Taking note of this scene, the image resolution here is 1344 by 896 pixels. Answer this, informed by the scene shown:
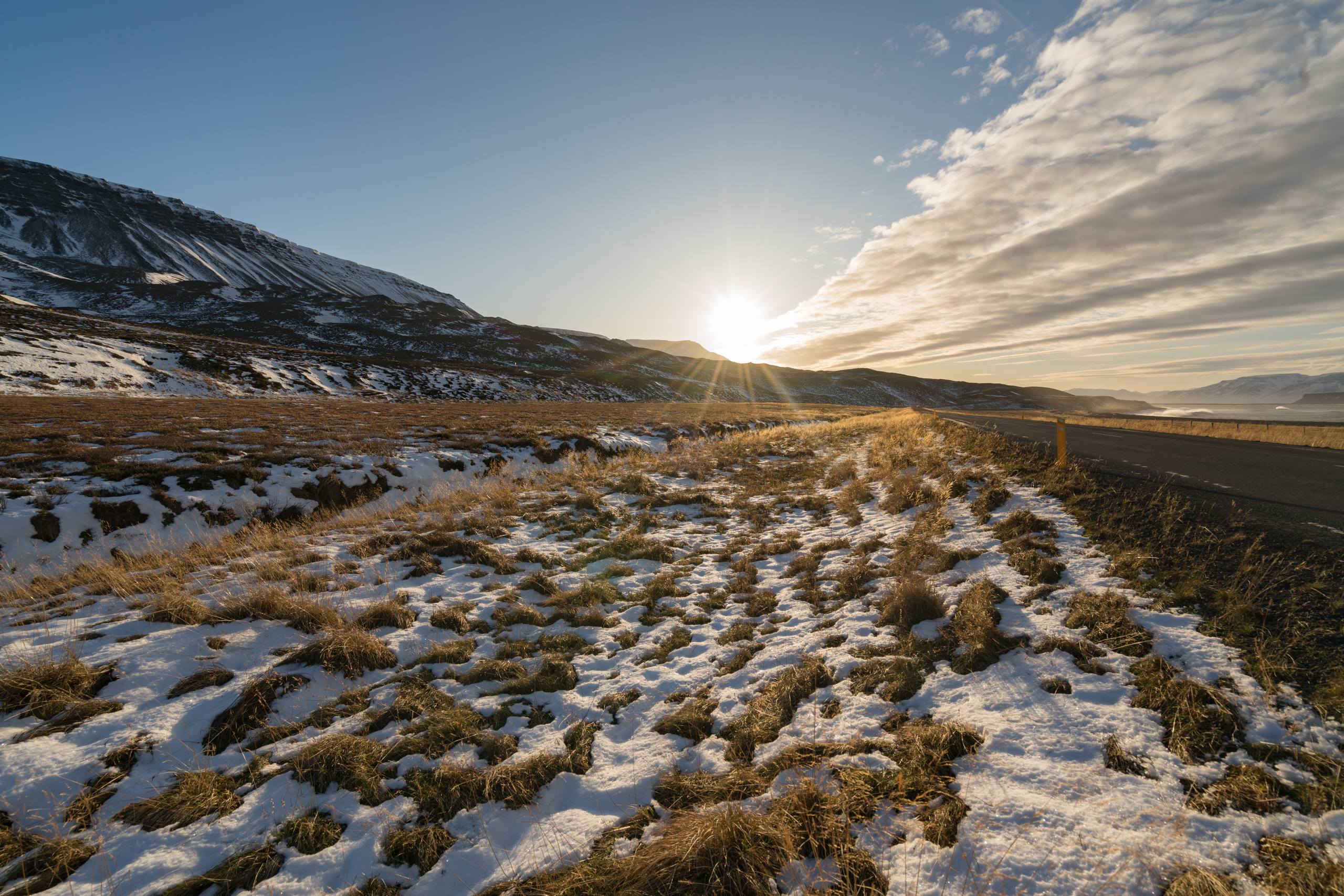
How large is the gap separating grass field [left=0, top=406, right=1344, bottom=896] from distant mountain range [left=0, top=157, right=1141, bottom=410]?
41.6 metres

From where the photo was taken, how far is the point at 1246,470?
10.3 metres

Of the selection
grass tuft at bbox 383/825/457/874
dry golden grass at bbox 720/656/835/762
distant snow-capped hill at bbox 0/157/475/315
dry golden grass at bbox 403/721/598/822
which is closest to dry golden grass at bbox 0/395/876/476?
dry golden grass at bbox 403/721/598/822

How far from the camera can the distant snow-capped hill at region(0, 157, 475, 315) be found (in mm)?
132875

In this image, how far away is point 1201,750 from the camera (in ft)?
10.3

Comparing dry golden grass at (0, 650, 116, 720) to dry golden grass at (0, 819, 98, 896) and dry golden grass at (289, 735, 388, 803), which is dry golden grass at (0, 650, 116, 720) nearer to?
dry golden grass at (0, 819, 98, 896)

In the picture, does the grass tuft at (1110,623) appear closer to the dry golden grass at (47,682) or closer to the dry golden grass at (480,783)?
the dry golden grass at (480,783)

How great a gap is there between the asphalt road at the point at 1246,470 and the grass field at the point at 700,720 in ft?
4.41

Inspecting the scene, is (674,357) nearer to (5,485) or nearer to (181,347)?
(181,347)

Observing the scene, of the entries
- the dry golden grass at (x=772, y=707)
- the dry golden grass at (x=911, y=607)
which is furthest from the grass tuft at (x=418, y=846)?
the dry golden grass at (x=911, y=607)

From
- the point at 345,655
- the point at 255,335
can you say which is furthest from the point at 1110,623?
the point at 255,335

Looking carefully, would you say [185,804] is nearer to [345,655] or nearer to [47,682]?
[345,655]

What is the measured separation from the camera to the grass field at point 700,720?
2824 millimetres

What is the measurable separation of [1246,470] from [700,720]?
1382cm

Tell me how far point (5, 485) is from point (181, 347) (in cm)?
4803
